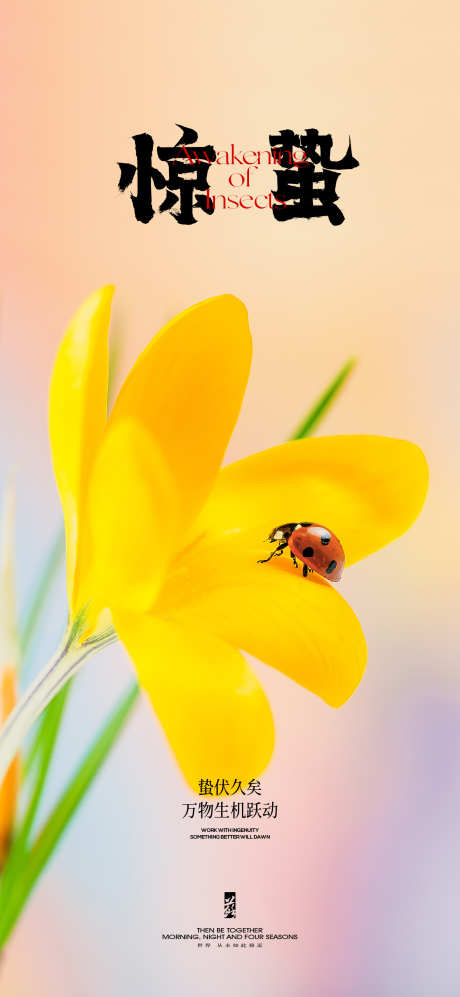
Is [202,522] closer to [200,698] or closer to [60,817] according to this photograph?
[200,698]

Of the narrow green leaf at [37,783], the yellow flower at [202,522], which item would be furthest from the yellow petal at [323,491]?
the narrow green leaf at [37,783]

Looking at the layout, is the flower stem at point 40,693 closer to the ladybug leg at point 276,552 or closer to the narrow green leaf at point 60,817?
the narrow green leaf at point 60,817

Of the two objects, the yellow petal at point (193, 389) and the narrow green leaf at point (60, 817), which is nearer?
the yellow petal at point (193, 389)

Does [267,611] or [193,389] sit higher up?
[193,389]

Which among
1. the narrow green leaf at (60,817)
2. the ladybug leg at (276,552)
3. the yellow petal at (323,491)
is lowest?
the narrow green leaf at (60,817)

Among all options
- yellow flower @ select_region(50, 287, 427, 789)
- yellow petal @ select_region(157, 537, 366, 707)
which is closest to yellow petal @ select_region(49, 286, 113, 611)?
yellow flower @ select_region(50, 287, 427, 789)

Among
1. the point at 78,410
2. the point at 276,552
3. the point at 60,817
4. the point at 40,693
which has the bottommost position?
the point at 60,817

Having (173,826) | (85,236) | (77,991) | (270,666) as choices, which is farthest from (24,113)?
(77,991)

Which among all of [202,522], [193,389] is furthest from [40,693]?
[193,389]
